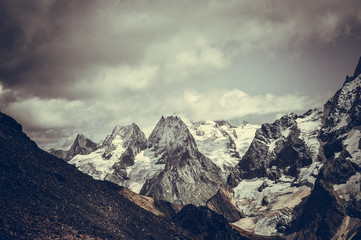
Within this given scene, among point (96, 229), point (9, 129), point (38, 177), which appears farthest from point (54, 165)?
point (96, 229)

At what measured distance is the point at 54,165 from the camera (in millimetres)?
182250

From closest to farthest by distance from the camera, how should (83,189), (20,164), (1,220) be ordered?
1. (1,220)
2. (20,164)
3. (83,189)

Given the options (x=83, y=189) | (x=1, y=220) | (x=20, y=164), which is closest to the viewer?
(x=1, y=220)

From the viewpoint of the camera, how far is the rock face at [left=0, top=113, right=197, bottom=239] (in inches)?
5310

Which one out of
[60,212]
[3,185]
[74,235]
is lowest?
[74,235]

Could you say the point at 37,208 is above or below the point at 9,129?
below

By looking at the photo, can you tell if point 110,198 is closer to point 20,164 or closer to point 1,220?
point 20,164

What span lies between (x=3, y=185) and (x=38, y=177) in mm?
20141

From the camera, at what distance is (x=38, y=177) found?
538 feet

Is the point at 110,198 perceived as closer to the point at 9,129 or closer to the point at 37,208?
the point at 37,208

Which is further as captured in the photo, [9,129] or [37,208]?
[9,129]

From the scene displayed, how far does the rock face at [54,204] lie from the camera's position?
134875 millimetres

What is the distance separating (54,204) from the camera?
5984 inches

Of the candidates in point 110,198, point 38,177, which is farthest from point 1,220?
point 110,198
